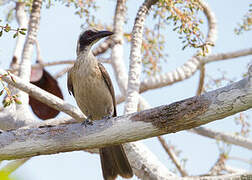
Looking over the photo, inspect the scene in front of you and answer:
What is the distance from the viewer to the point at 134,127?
3236 millimetres

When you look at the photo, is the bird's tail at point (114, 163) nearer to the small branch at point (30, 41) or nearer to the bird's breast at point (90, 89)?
the bird's breast at point (90, 89)

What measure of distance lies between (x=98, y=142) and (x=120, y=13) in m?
4.16

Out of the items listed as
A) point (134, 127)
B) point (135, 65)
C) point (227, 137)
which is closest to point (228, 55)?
point (227, 137)

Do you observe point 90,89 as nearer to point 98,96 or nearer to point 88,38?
point 98,96

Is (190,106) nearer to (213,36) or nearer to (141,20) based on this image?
(141,20)

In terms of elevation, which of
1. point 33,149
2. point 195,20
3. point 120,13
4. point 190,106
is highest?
point 120,13

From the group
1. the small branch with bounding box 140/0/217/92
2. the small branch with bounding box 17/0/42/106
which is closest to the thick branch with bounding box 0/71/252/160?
the small branch with bounding box 17/0/42/106

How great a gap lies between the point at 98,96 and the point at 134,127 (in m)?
1.93

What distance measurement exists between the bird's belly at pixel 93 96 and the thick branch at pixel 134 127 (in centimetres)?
157

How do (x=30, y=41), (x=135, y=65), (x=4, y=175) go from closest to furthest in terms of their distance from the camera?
(x=4, y=175) < (x=135, y=65) < (x=30, y=41)

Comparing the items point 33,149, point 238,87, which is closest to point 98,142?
point 33,149

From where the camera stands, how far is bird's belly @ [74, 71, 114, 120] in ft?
16.4

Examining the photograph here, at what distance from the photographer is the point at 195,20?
4.82 metres

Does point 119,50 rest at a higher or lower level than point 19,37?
lower
